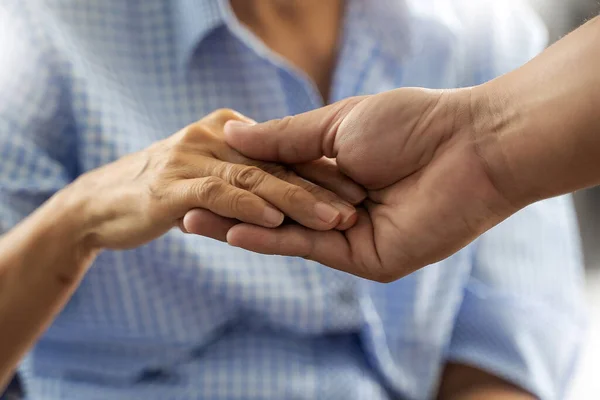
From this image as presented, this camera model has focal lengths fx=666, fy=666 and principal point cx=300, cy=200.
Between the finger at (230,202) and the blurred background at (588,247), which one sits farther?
the blurred background at (588,247)

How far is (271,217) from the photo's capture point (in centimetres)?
66

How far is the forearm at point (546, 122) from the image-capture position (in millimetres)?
552

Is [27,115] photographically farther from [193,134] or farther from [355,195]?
[355,195]

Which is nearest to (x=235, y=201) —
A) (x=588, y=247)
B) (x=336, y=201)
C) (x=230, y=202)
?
(x=230, y=202)

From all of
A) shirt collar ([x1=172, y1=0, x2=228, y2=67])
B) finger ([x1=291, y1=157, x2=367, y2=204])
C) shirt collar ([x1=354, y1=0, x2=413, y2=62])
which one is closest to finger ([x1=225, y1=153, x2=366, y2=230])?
finger ([x1=291, y1=157, x2=367, y2=204])

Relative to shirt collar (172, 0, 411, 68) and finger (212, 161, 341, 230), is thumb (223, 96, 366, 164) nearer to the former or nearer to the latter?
finger (212, 161, 341, 230)

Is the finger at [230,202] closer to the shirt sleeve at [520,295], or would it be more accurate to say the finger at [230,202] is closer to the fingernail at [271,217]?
the fingernail at [271,217]

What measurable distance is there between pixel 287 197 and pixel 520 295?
55cm

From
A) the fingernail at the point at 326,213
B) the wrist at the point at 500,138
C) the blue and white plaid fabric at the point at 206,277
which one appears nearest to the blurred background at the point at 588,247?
the blue and white plaid fabric at the point at 206,277

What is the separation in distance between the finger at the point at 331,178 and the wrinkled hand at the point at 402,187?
0.01m

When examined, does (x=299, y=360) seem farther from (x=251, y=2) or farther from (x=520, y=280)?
(x=251, y=2)

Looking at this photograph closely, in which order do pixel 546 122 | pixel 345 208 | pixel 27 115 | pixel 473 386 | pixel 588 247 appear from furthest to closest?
pixel 588 247 < pixel 473 386 < pixel 27 115 < pixel 345 208 < pixel 546 122

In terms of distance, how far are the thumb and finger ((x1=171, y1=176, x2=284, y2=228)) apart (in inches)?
3.2

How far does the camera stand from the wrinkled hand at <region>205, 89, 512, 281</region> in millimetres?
642
